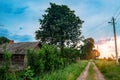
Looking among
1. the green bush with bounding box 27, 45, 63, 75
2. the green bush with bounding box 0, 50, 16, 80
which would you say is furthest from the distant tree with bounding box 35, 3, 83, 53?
the green bush with bounding box 0, 50, 16, 80

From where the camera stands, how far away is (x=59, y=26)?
166 feet

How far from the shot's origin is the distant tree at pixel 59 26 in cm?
5084

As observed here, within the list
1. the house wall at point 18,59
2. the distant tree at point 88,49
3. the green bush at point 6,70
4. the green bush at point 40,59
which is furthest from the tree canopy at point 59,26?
the distant tree at point 88,49

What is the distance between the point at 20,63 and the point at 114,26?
18.2 meters

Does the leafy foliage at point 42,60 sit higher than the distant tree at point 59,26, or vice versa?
the distant tree at point 59,26

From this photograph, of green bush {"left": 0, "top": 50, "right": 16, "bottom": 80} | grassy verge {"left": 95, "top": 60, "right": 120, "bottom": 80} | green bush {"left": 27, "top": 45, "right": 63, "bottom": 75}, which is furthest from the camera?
grassy verge {"left": 95, "top": 60, "right": 120, "bottom": 80}

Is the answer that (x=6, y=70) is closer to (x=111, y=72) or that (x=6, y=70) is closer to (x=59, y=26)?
(x=111, y=72)

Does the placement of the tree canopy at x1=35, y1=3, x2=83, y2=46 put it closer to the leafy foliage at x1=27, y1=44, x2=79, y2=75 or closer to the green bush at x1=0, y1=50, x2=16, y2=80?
the leafy foliage at x1=27, y1=44, x2=79, y2=75

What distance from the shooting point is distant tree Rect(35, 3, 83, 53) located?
5084 cm

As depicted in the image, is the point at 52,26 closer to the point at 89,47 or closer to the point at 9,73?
the point at 9,73

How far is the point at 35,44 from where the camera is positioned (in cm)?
4259

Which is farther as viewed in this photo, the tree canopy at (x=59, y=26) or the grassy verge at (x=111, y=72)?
the tree canopy at (x=59, y=26)

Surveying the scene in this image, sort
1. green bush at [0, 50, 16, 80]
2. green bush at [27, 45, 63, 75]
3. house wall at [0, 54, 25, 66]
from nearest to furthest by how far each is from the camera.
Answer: green bush at [0, 50, 16, 80], green bush at [27, 45, 63, 75], house wall at [0, 54, 25, 66]

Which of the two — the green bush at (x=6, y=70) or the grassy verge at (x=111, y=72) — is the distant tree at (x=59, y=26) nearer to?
the grassy verge at (x=111, y=72)
